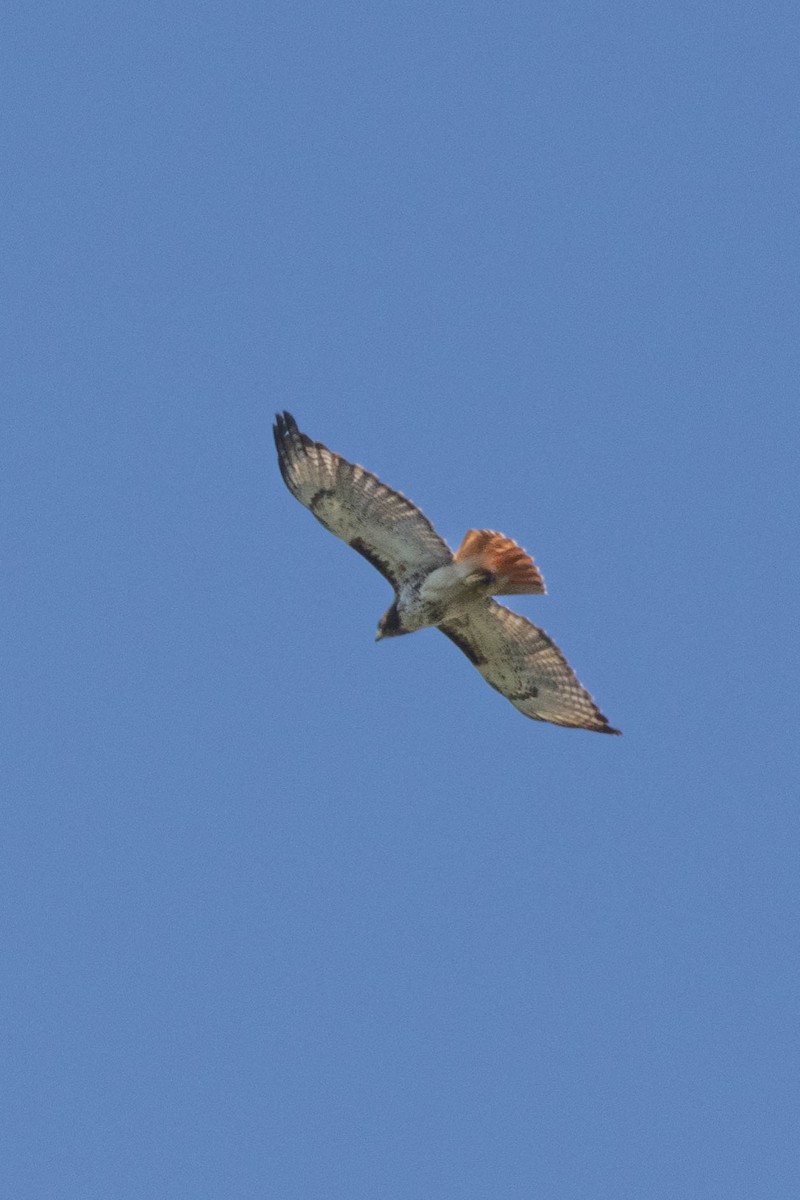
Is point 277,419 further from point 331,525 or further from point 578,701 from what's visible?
point 578,701

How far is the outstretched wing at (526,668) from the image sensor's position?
16938 mm

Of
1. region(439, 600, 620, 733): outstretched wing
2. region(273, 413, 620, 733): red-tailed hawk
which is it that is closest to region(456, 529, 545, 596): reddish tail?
region(273, 413, 620, 733): red-tailed hawk

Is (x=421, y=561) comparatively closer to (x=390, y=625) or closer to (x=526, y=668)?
(x=390, y=625)

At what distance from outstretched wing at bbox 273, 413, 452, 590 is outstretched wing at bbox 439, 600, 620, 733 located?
0.62m

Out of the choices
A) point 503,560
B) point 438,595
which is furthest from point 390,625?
point 503,560

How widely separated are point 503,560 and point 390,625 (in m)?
1.09

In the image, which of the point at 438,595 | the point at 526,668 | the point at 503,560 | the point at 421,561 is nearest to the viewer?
the point at 503,560

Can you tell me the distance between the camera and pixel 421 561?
54.2 feet

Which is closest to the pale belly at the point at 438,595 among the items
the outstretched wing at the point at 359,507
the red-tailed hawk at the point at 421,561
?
the red-tailed hawk at the point at 421,561

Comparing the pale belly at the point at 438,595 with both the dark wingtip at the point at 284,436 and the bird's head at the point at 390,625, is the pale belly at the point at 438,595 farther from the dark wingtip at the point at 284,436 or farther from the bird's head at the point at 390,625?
the dark wingtip at the point at 284,436

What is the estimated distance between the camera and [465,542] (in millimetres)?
16016

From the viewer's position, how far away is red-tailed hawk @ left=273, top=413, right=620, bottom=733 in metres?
16.0

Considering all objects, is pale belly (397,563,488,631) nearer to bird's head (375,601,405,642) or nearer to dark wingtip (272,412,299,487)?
bird's head (375,601,405,642)

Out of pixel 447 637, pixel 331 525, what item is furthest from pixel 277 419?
pixel 447 637
